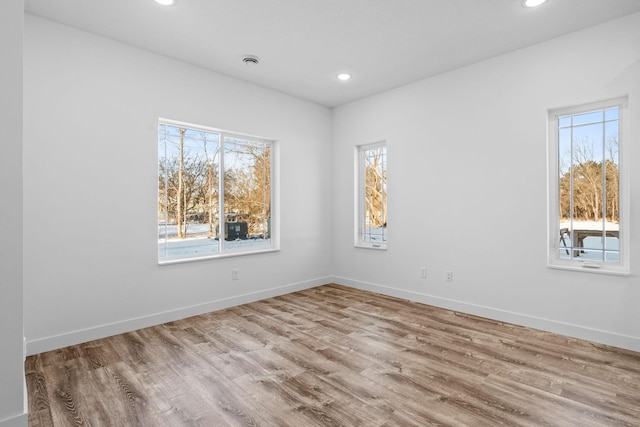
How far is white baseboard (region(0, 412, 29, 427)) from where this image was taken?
5.46ft

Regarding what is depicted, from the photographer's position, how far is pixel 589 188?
3174 millimetres

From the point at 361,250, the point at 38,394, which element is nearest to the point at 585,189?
the point at 361,250

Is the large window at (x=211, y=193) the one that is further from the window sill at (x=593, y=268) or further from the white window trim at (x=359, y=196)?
the window sill at (x=593, y=268)

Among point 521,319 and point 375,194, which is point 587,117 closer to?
point 521,319

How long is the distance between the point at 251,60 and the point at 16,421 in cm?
346

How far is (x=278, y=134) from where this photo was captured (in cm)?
474

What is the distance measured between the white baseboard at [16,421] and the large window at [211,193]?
1.96 m

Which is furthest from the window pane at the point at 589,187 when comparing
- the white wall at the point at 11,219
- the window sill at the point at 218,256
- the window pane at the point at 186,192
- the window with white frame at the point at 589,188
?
the white wall at the point at 11,219

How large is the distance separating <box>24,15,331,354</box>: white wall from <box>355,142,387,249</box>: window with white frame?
6.13ft

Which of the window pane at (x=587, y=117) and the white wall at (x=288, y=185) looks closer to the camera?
the white wall at (x=288, y=185)

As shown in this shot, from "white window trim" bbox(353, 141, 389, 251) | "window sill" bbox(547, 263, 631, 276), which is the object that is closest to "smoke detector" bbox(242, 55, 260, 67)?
"white window trim" bbox(353, 141, 389, 251)

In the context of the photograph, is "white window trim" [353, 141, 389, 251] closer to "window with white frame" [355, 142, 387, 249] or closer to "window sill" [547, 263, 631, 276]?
"window with white frame" [355, 142, 387, 249]

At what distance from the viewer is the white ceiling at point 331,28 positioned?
9.00ft

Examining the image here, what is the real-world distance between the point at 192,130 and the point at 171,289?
1.82 meters
